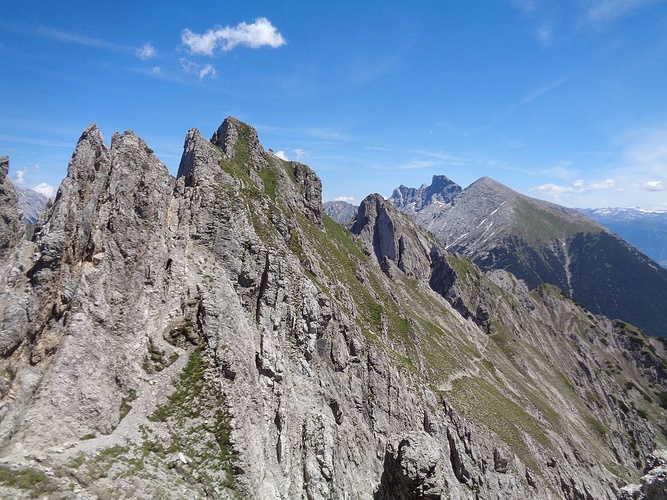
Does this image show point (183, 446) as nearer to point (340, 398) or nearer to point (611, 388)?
point (340, 398)

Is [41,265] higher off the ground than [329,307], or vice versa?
[41,265]

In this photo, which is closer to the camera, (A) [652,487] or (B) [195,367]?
(A) [652,487]

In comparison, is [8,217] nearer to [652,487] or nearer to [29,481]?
[29,481]

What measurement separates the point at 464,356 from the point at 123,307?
107 metres

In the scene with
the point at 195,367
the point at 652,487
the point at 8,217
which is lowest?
the point at 652,487

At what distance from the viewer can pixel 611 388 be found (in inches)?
7702

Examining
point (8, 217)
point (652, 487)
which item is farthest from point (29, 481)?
point (652, 487)

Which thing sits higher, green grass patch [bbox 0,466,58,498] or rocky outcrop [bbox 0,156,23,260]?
rocky outcrop [bbox 0,156,23,260]

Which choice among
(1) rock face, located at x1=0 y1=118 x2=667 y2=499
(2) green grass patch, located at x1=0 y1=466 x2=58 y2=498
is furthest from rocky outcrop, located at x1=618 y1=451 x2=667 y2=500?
(2) green grass patch, located at x1=0 y1=466 x2=58 y2=498

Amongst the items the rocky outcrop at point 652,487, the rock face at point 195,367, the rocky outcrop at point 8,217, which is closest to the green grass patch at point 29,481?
the rock face at point 195,367

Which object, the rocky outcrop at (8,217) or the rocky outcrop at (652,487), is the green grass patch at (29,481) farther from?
the rocky outcrop at (652,487)

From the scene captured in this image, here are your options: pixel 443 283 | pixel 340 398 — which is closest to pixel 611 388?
pixel 443 283

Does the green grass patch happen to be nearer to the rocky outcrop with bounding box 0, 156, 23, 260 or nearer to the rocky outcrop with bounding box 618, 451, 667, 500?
the rocky outcrop with bounding box 0, 156, 23, 260

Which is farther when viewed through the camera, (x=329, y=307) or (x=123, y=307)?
(x=329, y=307)
